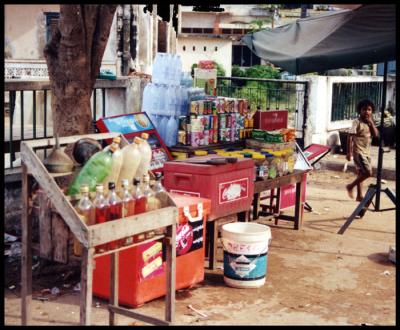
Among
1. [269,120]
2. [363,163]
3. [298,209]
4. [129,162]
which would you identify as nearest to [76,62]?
[129,162]

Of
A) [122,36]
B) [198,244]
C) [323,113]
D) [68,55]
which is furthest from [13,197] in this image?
[122,36]

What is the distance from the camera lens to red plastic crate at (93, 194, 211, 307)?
18.5ft

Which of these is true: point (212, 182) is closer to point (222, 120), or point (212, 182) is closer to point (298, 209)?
point (222, 120)

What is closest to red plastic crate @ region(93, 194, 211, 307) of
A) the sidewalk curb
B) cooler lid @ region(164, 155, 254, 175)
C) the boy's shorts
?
cooler lid @ region(164, 155, 254, 175)

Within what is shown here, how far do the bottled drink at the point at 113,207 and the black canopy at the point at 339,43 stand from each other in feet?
11.1

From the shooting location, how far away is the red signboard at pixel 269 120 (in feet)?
28.0

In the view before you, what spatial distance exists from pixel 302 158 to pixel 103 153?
461cm

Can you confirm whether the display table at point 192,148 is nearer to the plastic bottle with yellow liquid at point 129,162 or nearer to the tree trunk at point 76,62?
the tree trunk at point 76,62

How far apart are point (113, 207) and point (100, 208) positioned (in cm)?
11

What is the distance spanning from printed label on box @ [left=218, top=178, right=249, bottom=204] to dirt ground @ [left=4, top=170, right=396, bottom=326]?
2.64 feet

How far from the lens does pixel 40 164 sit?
4.72 meters

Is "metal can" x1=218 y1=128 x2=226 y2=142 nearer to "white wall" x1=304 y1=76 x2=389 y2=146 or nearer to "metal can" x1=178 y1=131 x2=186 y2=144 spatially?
"metal can" x1=178 y1=131 x2=186 y2=144

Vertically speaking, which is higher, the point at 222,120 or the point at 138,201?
the point at 222,120

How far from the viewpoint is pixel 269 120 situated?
867 cm
